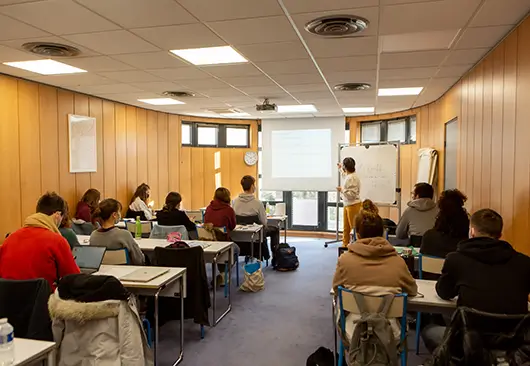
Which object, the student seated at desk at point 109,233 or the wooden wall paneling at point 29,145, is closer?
the student seated at desk at point 109,233

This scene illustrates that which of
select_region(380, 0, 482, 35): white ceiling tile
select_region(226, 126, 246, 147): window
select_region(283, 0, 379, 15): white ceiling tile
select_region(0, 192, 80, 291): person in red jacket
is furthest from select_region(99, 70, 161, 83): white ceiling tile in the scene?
select_region(226, 126, 246, 147): window

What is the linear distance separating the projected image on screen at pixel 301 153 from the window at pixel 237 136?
716mm

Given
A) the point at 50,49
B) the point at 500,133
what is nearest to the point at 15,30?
the point at 50,49

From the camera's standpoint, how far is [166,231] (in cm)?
483

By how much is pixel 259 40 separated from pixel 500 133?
7.63 feet

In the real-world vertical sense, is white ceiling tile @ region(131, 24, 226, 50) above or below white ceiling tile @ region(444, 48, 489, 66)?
below

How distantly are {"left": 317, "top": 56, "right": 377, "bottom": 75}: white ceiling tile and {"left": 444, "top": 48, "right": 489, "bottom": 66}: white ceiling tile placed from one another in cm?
76

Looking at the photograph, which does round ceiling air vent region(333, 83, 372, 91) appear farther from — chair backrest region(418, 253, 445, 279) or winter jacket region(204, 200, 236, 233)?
chair backrest region(418, 253, 445, 279)

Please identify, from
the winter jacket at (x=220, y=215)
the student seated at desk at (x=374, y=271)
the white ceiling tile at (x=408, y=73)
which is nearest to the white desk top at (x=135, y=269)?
the student seated at desk at (x=374, y=271)

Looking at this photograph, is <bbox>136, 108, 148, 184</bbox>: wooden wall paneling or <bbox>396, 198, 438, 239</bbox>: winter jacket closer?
<bbox>396, 198, 438, 239</bbox>: winter jacket

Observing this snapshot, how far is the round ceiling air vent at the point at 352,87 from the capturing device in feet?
18.3

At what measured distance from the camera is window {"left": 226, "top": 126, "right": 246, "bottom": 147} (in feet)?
31.4

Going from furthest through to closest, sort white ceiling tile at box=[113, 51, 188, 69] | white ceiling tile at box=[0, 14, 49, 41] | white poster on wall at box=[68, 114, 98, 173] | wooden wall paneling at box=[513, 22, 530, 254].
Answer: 1. white poster on wall at box=[68, 114, 98, 173]
2. white ceiling tile at box=[113, 51, 188, 69]
3. white ceiling tile at box=[0, 14, 49, 41]
4. wooden wall paneling at box=[513, 22, 530, 254]

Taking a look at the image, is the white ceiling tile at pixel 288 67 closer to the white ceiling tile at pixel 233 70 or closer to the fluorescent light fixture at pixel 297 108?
the white ceiling tile at pixel 233 70
